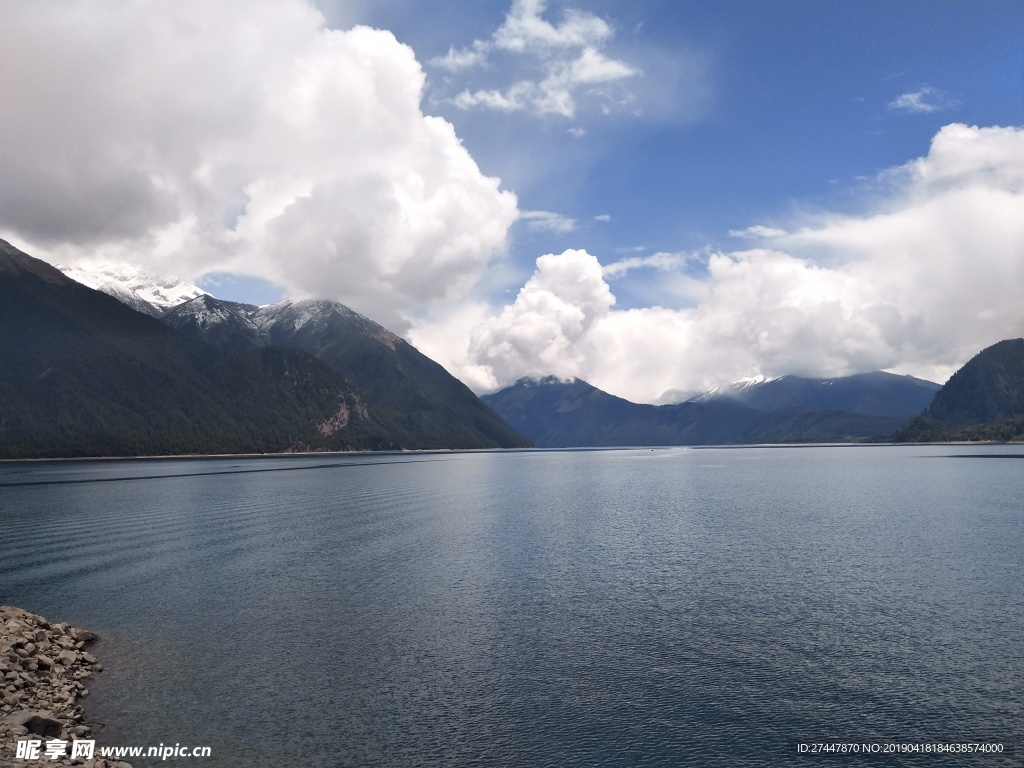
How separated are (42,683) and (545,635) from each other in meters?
29.7

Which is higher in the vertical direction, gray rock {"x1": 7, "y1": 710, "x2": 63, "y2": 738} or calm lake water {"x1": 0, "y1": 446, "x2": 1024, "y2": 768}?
gray rock {"x1": 7, "y1": 710, "x2": 63, "y2": 738}

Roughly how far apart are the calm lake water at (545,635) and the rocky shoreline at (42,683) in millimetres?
1441

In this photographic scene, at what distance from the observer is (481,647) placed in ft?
136

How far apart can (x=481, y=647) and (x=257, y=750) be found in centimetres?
1636

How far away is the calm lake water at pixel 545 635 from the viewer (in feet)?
96.0

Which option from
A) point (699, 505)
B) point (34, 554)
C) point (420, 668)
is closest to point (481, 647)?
point (420, 668)

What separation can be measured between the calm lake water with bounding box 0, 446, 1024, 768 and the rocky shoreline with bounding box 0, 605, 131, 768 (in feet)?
4.73

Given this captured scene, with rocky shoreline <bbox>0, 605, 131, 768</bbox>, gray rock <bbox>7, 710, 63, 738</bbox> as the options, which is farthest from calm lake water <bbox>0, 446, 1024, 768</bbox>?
gray rock <bbox>7, 710, 63, 738</bbox>

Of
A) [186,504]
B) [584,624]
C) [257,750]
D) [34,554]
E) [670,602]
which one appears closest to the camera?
[257,750]

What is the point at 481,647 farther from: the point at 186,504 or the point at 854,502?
the point at 186,504

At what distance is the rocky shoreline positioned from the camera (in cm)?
2580

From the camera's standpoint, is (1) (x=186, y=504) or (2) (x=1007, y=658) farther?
(1) (x=186, y=504)

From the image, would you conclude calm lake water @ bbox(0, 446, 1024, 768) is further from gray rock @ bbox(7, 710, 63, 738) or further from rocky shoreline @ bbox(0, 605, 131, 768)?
gray rock @ bbox(7, 710, 63, 738)

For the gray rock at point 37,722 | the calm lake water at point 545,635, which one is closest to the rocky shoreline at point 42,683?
the gray rock at point 37,722
